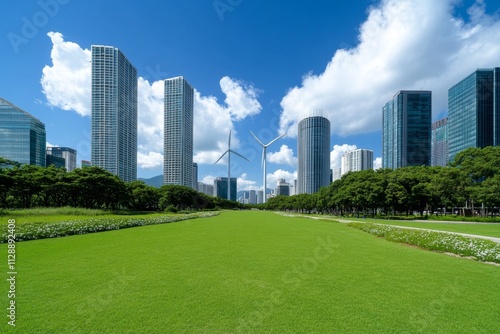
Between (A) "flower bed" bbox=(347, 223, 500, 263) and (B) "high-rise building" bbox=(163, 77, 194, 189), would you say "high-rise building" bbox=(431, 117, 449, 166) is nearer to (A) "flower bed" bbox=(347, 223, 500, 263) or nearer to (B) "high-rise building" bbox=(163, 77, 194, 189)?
(B) "high-rise building" bbox=(163, 77, 194, 189)

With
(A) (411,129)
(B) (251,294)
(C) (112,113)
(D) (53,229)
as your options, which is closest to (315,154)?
(A) (411,129)

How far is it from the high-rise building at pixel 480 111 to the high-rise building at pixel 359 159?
40496mm

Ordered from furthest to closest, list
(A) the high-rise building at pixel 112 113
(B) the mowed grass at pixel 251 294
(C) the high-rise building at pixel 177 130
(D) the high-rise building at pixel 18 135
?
(C) the high-rise building at pixel 177 130 → (A) the high-rise building at pixel 112 113 → (D) the high-rise building at pixel 18 135 → (B) the mowed grass at pixel 251 294

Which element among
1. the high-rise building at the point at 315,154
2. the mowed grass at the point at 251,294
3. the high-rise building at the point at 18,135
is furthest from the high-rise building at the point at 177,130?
the mowed grass at the point at 251,294

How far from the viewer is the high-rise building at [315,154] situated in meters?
139

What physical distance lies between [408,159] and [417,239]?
3798 inches

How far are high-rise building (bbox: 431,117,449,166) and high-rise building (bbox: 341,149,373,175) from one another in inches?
1370

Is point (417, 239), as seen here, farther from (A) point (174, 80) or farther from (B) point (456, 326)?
(A) point (174, 80)

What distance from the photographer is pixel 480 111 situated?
93938mm

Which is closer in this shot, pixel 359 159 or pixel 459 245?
pixel 459 245

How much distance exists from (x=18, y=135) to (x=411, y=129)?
125269mm

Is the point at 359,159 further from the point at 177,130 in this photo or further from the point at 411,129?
the point at 177,130

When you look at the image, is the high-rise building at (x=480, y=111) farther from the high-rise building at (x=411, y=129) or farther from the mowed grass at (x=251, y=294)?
the mowed grass at (x=251, y=294)

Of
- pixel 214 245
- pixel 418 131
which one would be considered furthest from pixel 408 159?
pixel 214 245
